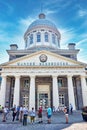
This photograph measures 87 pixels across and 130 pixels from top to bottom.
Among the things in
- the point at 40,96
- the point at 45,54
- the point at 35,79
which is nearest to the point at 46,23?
the point at 45,54

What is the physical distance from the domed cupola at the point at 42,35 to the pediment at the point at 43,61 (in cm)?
980

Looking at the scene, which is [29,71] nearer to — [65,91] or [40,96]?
[40,96]

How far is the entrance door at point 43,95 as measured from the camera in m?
29.5

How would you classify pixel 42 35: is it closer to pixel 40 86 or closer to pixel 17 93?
pixel 40 86

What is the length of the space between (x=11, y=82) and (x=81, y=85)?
1345 centimetres

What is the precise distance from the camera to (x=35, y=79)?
99.2 feet

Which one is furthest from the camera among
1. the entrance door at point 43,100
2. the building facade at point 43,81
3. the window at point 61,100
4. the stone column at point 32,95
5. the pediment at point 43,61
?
the entrance door at point 43,100

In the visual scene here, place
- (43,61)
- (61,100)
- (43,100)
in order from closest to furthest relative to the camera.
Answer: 1. (43,61)
2. (61,100)
3. (43,100)

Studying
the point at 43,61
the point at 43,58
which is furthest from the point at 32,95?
the point at 43,58

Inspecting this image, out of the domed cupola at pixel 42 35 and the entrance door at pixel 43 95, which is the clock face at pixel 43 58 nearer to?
the entrance door at pixel 43 95

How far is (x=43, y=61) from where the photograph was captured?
28.8m

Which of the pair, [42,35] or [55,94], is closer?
[55,94]

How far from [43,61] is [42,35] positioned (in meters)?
13.1

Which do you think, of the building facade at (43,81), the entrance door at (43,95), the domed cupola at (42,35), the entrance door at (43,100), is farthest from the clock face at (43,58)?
the domed cupola at (42,35)
